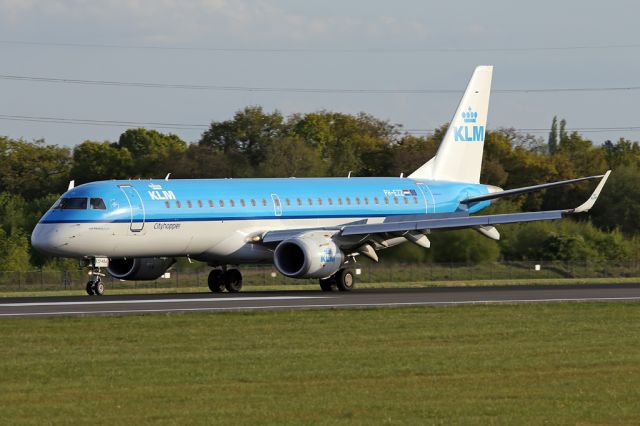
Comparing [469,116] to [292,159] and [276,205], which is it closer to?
[276,205]

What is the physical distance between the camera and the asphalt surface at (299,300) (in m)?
35.5

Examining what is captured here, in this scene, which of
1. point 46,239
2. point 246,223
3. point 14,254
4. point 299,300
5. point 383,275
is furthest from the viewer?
point 14,254

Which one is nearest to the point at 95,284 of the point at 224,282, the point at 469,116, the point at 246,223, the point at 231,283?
the point at 246,223

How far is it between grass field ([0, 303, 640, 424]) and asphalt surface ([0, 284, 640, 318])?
2.78 meters

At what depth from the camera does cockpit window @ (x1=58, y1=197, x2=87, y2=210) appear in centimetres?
4284

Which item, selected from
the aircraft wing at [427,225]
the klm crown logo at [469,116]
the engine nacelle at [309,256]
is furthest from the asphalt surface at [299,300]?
the klm crown logo at [469,116]

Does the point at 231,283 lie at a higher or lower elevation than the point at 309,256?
lower

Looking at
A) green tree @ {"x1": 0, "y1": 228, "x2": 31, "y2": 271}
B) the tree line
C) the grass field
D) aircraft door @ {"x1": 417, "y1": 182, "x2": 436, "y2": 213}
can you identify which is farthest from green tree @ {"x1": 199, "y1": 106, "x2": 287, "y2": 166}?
the grass field

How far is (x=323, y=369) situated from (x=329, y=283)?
2435 centimetres

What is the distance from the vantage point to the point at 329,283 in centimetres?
4709

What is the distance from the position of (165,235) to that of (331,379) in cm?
2296

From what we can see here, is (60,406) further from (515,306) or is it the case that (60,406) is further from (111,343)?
(515,306)

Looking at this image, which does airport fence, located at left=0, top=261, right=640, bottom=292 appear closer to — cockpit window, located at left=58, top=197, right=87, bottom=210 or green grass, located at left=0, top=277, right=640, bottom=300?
green grass, located at left=0, top=277, right=640, bottom=300

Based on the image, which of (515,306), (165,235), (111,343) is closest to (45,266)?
(165,235)
